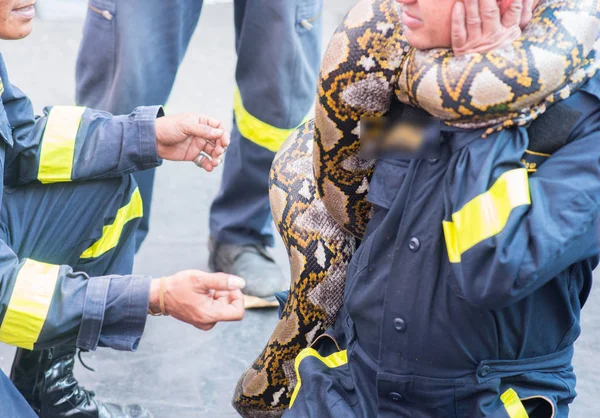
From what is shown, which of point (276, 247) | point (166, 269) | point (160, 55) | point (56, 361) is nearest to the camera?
point (56, 361)

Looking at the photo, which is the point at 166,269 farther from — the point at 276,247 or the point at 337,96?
the point at 337,96

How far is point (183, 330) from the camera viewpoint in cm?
290

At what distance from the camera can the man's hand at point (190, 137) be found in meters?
2.22

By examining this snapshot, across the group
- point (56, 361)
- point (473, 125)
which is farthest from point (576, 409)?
point (56, 361)

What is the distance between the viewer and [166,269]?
327 centimetres

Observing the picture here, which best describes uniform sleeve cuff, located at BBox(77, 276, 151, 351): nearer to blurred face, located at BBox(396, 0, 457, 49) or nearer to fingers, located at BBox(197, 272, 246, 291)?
fingers, located at BBox(197, 272, 246, 291)

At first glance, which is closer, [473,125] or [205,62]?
[473,125]

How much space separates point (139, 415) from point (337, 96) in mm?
1347

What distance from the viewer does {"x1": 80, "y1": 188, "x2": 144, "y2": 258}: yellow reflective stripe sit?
Result: 2312mm

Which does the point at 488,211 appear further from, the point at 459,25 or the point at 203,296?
the point at 203,296

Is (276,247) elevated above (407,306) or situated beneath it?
situated beneath

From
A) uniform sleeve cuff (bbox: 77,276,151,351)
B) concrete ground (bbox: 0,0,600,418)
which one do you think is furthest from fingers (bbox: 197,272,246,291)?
concrete ground (bbox: 0,0,600,418)

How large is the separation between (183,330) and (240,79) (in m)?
0.96

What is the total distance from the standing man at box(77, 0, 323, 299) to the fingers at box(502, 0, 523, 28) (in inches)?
62.1
